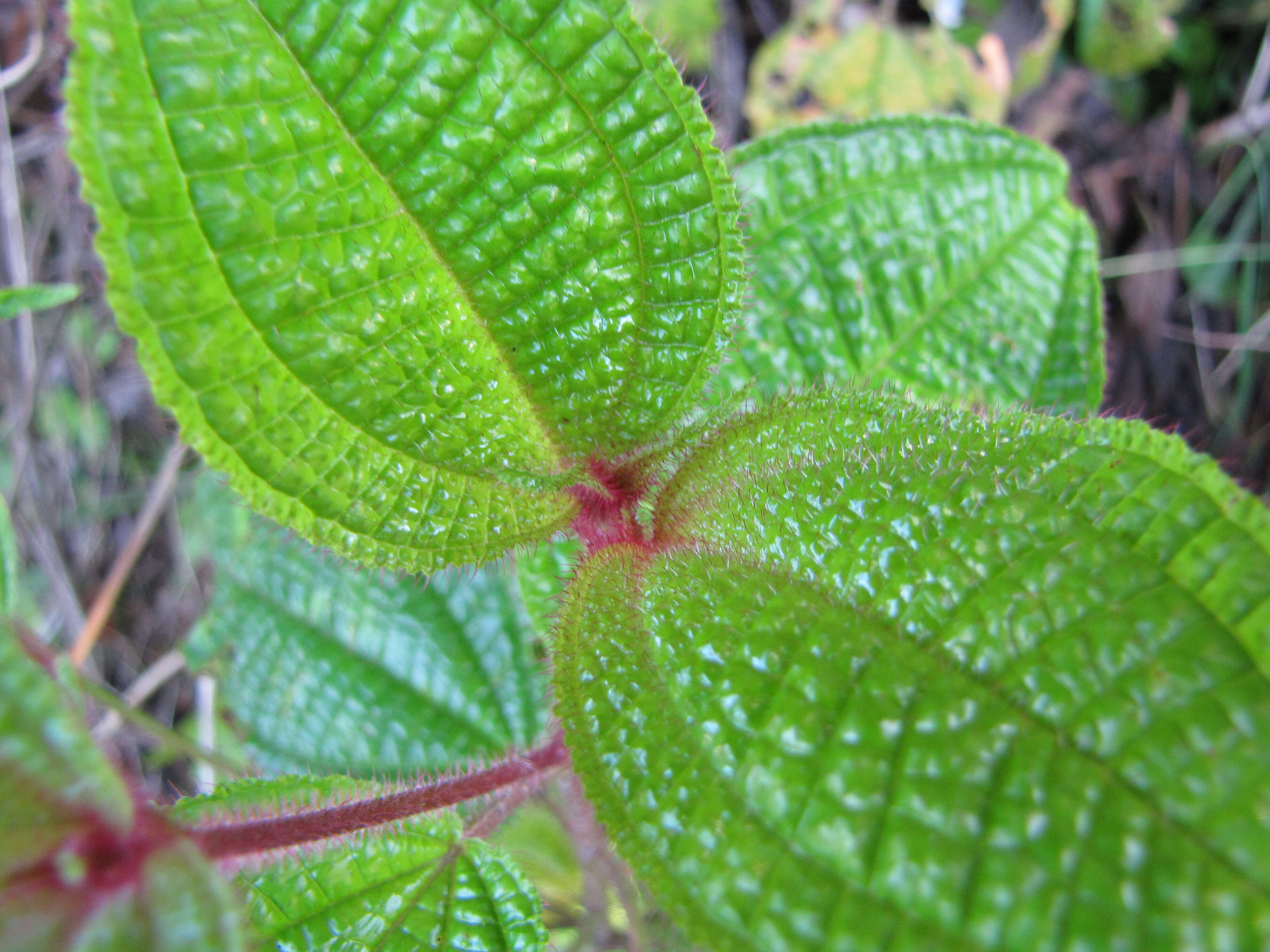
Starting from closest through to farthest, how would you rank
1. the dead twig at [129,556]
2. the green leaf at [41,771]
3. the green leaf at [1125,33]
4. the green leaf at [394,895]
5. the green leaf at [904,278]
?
the green leaf at [41,771] → the green leaf at [394,895] → the green leaf at [904,278] → the dead twig at [129,556] → the green leaf at [1125,33]

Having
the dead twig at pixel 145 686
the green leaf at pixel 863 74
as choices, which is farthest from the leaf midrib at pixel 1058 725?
the dead twig at pixel 145 686

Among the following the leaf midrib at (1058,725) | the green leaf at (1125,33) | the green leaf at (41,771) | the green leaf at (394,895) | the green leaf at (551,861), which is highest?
the green leaf at (1125,33)

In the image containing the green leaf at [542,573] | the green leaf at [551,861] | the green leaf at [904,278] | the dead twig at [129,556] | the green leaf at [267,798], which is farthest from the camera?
→ the dead twig at [129,556]

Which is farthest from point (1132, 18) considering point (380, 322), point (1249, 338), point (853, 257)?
point (380, 322)

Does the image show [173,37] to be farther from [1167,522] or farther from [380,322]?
[1167,522]

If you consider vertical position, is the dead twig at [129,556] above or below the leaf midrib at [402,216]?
below

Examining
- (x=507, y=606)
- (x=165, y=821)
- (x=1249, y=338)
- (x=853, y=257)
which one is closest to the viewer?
(x=165, y=821)

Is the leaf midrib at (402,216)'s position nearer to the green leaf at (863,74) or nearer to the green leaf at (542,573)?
the green leaf at (542,573)
